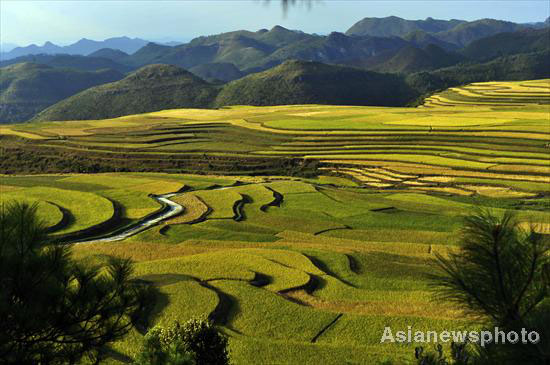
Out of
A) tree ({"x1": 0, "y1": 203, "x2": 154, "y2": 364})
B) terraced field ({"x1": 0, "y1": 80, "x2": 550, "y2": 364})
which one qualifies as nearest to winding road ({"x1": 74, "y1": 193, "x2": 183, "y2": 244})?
terraced field ({"x1": 0, "y1": 80, "x2": 550, "y2": 364})

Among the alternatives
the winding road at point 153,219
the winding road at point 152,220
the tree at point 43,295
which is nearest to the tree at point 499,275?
the tree at point 43,295

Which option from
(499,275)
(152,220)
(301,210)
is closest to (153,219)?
(152,220)

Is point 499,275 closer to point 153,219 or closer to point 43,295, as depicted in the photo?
point 43,295

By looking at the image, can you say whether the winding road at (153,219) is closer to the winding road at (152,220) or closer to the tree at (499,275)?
the winding road at (152,220)

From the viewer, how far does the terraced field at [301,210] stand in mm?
21312

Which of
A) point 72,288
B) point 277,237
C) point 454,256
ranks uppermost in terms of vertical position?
point 454,256

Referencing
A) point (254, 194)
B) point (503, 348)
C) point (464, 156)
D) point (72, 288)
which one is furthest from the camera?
point (464, 156)

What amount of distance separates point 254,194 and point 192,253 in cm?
2069

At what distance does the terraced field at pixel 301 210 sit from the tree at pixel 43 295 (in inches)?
31.6

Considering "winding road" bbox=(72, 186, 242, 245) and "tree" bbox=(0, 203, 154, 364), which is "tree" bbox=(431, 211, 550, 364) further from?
"winding road" bbox=(72, 186, 242, 245)

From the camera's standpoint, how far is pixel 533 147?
221ft

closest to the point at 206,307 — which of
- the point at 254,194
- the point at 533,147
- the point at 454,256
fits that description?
the point at 454,256

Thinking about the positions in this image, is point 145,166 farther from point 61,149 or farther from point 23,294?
point 23,294

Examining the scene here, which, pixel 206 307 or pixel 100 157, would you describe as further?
pixel 100 157
